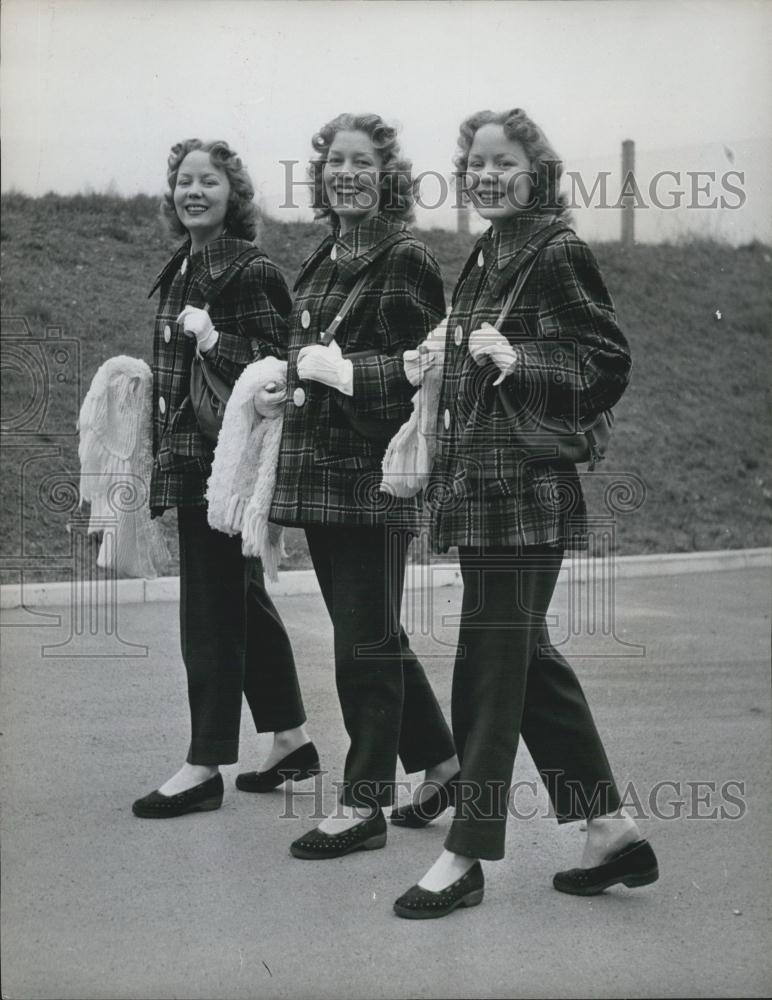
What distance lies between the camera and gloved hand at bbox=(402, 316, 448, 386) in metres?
3.19

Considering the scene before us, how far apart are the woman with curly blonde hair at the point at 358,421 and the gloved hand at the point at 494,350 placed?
37 centimetres

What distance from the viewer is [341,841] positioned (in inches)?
137

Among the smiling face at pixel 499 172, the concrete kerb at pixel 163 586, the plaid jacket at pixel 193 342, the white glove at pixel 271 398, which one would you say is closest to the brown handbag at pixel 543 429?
the smiling face at pixel 499 172

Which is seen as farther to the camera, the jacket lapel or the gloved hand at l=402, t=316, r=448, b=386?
the jacket lapel

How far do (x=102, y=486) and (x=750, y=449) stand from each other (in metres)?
8.06

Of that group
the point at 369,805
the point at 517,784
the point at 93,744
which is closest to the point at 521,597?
the point at 369,805

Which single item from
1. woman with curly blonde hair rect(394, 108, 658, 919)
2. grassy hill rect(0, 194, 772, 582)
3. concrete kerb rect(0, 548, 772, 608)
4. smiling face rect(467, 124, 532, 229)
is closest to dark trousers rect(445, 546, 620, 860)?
woman with curly blonde hair rect(394, 108, 658, 919)

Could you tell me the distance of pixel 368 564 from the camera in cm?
342

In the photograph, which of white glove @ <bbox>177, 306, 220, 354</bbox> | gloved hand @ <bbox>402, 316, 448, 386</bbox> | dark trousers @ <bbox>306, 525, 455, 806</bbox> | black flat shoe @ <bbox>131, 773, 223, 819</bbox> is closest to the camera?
gloved hand @ <bbox>402, 316, 448, 386</bbox>

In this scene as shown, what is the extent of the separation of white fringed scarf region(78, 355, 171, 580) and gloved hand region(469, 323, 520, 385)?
1217 mm

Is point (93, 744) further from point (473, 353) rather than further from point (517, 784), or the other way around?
point (473, 353)

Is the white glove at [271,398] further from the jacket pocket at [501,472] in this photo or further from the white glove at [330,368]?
the jacket pocket at [501,472]

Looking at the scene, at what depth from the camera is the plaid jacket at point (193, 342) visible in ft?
12.0

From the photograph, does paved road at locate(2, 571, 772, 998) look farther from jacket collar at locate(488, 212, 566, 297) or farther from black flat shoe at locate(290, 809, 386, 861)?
jacket collar at locate(488, 212, 566, 297)
